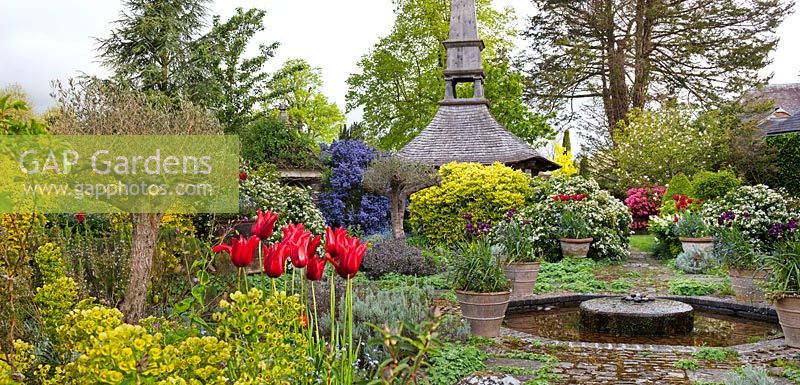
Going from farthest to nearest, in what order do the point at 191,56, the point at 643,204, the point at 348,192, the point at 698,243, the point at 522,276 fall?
the point at 191,56 < the point at 643,204 < the point at 348,192 < the point at 698,243 < the point at 522,276

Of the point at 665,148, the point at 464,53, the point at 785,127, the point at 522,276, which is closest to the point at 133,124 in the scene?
the point at 522,276

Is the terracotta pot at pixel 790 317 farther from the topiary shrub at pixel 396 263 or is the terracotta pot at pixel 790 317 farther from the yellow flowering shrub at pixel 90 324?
the yellow flowering shrub at pixel 90 324

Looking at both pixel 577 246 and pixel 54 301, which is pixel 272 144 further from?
pixel 54 301

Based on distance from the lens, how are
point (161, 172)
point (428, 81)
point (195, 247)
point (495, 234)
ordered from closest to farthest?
1. point (161, 172)
2. point (195, 247)
3. point (495, 234)
4. point (428, 81)

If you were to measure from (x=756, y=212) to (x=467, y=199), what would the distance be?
18.1ft

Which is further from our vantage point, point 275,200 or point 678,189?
→ point 678,189

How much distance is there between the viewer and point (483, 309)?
5.90 meters

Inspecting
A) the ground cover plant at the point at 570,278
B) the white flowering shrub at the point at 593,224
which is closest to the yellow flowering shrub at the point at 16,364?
the ground cover plant at the point at 570,278

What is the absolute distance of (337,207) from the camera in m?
15.3

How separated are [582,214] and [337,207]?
581 centimetres

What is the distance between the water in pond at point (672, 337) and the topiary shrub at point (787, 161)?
620 inches

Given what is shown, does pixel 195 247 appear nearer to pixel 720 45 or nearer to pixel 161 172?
pixel 161 172

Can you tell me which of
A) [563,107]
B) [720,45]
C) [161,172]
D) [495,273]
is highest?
[720,45]

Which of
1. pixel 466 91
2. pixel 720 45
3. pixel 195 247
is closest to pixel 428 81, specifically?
pixel 466 91
